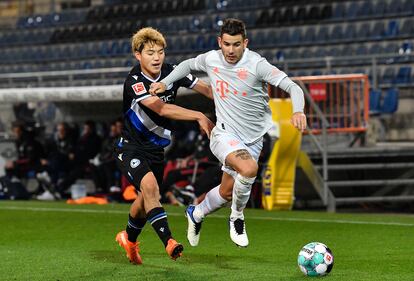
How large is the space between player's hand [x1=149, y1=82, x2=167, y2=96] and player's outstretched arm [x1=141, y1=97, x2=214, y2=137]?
0.28 ft

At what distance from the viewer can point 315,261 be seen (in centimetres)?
701

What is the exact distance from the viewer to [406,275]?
7188 millimetres

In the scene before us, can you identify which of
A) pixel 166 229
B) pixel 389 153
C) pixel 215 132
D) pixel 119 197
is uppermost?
pixel 215 132

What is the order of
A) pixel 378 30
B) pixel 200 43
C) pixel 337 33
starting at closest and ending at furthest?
pixel 378 30, pixel 337 33, pixel 200 43

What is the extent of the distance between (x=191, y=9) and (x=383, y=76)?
28.4 feet

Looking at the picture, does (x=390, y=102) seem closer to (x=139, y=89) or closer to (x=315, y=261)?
(x=139, y=89)

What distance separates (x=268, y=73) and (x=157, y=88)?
0.93m

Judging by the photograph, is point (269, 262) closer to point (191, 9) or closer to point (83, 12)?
point (191, 9)

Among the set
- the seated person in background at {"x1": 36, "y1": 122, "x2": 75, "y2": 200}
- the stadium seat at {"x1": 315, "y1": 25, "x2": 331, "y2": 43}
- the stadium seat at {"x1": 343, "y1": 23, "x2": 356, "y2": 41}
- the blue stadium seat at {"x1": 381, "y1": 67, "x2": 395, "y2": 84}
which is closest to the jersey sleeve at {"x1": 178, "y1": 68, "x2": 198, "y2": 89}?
the seated person in background at {"x1": 36, "y1": 122, "x2": 75, "y2": 200}

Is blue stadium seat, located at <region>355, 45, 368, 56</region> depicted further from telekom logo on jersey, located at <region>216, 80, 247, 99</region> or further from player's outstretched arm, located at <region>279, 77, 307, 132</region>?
player's outstretched arm, located at <region>279, 77, 307, 132</region>

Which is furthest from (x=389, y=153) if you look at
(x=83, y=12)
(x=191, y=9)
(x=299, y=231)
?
(x=83, y=12)

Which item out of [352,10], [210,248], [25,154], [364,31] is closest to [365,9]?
[352,10]

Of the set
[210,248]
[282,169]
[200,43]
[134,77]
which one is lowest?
[282,169]

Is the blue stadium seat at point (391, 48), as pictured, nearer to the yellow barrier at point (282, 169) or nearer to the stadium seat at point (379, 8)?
the stadium seat at point (379, 8)
